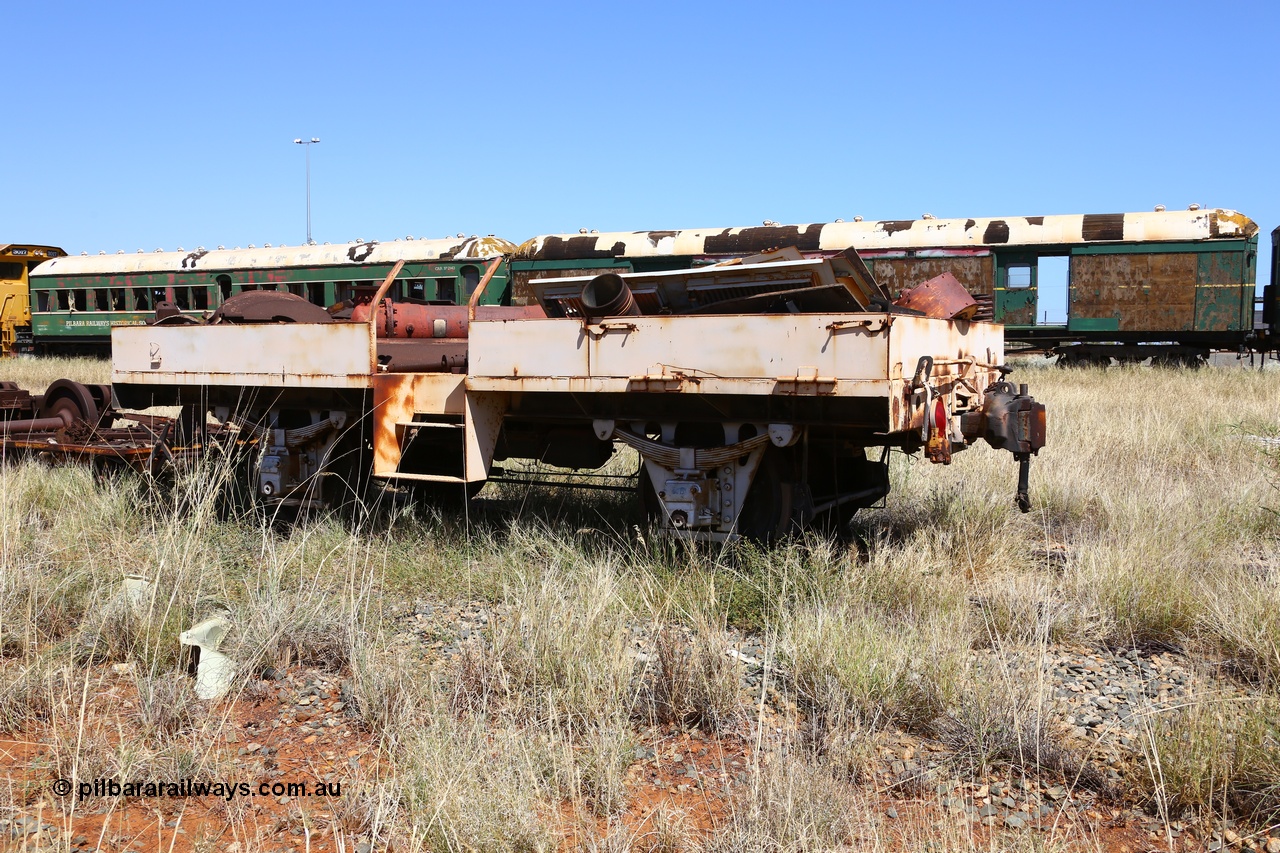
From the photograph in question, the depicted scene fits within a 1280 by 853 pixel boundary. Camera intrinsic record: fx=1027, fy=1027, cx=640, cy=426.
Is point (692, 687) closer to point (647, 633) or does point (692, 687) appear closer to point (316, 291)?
point (647, 633)

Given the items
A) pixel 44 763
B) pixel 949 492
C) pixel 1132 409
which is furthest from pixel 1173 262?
pixel 44 763

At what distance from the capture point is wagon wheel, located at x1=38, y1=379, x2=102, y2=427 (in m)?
9.81

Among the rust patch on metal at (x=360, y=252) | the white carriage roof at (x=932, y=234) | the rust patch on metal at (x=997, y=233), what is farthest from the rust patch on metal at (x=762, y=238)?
the rust patch on metal at (x=360, y=252)

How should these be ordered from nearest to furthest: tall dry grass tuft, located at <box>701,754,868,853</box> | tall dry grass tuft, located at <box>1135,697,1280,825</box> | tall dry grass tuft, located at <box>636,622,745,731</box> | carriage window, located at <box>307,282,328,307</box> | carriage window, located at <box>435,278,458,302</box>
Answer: tall dry grass tuft, located at <box>701,754,868,853</box>
tall dry grass tuft, located at <box>1135,697,1280,825</box>
tall dry grass tuft, located at <box>636,622,745,731</box>
carriage window, located at <box>435,278,458,302</box>
carriage window, located at <box>307,282,328,307</box>

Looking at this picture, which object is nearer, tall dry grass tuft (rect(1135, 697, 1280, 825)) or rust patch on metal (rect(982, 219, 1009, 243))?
tall dry grass tuft (rect(1135, 697, 1280, 825))

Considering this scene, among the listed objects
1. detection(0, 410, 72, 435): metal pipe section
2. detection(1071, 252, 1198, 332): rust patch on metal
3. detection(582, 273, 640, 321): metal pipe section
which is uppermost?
detection(1071, 252, 1198, 332): rust patch on metal

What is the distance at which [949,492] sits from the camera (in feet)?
24.9

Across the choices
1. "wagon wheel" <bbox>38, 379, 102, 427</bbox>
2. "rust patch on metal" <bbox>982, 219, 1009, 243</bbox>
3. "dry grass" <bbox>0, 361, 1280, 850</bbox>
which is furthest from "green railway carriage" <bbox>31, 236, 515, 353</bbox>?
"dry grass" <bbox>0, 361, 1280, 850</bbox>

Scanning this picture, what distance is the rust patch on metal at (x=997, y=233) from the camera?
62.1 feet

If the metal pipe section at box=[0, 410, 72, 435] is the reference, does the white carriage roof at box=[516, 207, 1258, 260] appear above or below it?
above

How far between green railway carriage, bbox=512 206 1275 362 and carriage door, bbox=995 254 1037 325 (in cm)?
2

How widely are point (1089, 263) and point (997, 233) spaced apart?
68.1 inches

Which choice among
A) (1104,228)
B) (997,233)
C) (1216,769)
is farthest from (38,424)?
(1104,228)

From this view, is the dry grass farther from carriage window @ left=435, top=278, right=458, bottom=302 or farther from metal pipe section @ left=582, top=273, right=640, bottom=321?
carriage window @ left=435, top=278, right=458, bottom=302
